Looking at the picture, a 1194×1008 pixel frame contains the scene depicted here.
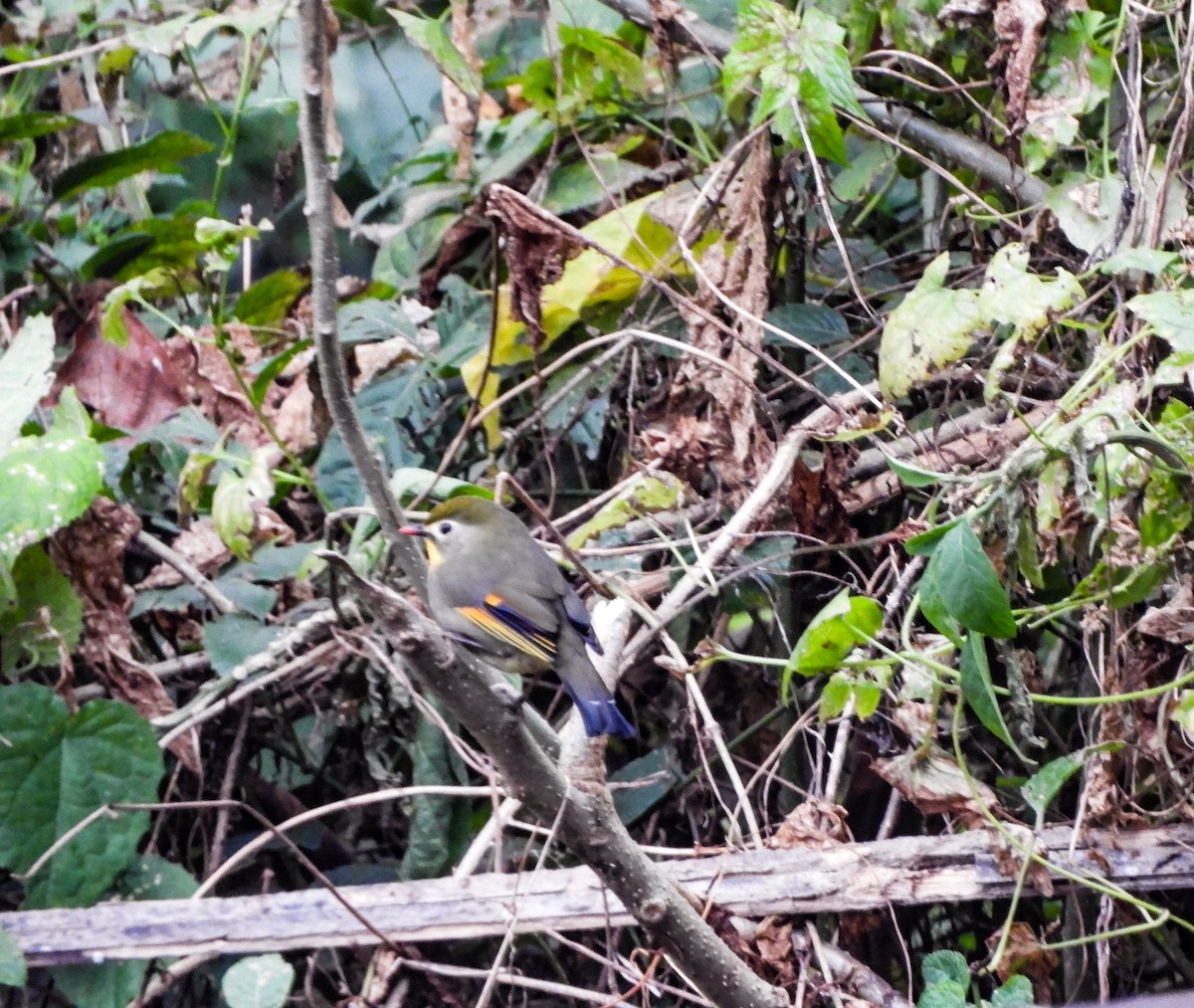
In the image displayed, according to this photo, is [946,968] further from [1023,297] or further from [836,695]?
[1023,297]

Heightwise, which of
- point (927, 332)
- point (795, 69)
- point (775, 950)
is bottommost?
point (775, 950)

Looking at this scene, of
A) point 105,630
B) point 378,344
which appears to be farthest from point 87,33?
point 105,630

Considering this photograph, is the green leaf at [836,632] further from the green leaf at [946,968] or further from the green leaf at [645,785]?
the green leaf at [645,785]

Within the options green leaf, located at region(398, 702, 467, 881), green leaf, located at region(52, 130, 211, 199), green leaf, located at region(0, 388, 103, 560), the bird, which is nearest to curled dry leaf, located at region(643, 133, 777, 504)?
the bird

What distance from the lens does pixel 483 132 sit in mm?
3721

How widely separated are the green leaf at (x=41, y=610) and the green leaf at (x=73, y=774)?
9 cm

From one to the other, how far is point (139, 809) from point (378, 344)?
128 centimetres

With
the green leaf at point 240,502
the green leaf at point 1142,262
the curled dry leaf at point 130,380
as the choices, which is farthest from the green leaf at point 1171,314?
the curled dry leaf at point 130,380

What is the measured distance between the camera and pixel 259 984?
204 centimetres

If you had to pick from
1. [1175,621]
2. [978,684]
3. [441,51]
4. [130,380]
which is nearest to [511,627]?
[978,684]

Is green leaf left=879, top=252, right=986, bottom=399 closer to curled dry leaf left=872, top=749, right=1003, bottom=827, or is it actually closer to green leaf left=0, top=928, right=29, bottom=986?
curled dry leaf left=872, top=749, right=1003, bottom=827

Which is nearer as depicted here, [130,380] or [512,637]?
[512,637]

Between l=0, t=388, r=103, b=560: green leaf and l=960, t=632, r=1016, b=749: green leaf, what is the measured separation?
1.57 metres

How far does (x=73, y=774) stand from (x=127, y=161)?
66.1 inches
